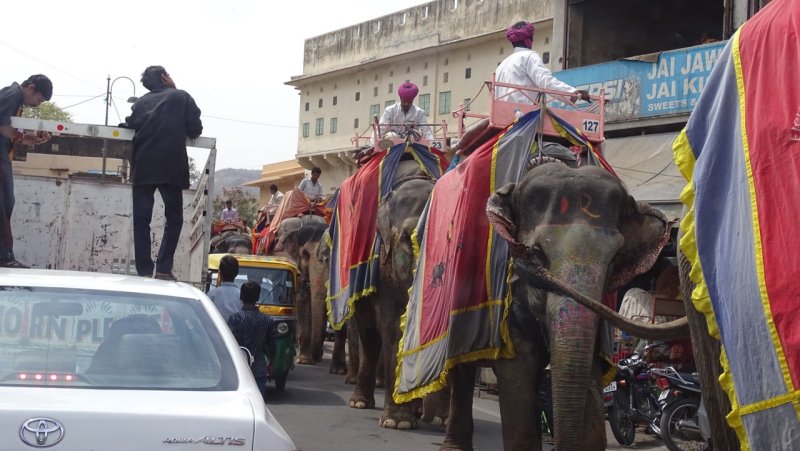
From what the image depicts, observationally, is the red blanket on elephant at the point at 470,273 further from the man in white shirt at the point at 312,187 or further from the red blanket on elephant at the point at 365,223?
the man in white shirt at the point at 312,187

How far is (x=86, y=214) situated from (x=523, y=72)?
3.76m

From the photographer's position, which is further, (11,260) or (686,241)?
(11,260)

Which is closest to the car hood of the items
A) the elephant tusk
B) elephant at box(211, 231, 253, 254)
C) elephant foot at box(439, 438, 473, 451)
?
the elephant tusk

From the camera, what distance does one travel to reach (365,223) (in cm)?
1306

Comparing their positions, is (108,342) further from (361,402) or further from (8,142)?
(361,402)

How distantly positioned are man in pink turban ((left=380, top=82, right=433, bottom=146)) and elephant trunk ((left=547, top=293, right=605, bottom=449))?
271 inches

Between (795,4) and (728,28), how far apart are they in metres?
15.1

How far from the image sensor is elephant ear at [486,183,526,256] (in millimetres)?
7477

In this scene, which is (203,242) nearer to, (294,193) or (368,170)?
(368,170)

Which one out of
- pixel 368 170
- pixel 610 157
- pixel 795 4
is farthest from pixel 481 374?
pixel 795 4

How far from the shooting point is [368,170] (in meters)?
13.3

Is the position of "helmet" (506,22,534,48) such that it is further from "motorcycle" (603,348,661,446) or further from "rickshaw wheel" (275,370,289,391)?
"rickshaw wheel" (275,370,289,391)

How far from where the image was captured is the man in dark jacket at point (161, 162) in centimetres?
934

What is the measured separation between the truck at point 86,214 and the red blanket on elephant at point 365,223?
2893 millimetres
